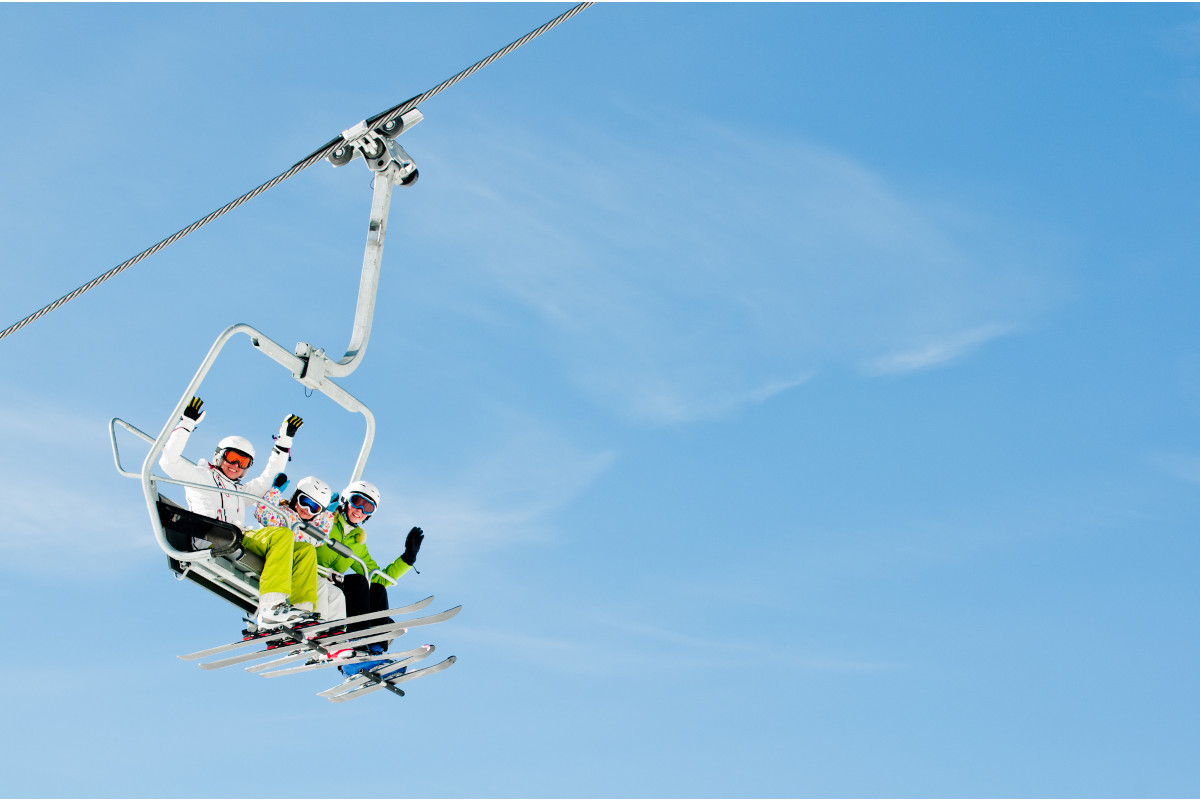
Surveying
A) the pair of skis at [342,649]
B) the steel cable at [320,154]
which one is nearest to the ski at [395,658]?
the pair of skis at [342,649]

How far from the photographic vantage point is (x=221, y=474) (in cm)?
1381

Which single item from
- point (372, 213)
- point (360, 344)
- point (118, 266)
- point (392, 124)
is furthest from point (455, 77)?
point (118, 266)

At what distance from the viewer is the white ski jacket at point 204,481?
13.3m

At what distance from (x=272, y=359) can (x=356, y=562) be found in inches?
96.0

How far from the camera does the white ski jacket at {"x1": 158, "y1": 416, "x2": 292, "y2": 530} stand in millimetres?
13297

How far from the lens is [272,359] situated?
43.7 feet

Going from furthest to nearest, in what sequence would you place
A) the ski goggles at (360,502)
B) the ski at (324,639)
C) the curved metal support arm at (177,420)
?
the ski goggles at (360,502) → the ski at (324,639) → the curved metal support arm at (177,420)

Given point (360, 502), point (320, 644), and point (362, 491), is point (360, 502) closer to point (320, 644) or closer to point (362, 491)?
point (362, 491)

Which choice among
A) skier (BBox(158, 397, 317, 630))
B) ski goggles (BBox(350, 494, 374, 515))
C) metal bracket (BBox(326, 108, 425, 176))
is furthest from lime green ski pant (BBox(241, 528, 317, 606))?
metal bracket (BBox(326, 108, 425, 176))

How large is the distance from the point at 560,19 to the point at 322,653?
252 inches

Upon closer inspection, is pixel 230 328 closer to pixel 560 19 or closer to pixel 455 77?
pixel 455 77

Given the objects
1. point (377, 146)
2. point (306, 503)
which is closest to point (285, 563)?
point (306, 503)

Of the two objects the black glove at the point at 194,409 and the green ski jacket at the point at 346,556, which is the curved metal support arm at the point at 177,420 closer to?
the black glove at the point at 194,409

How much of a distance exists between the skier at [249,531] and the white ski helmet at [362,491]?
97cm
